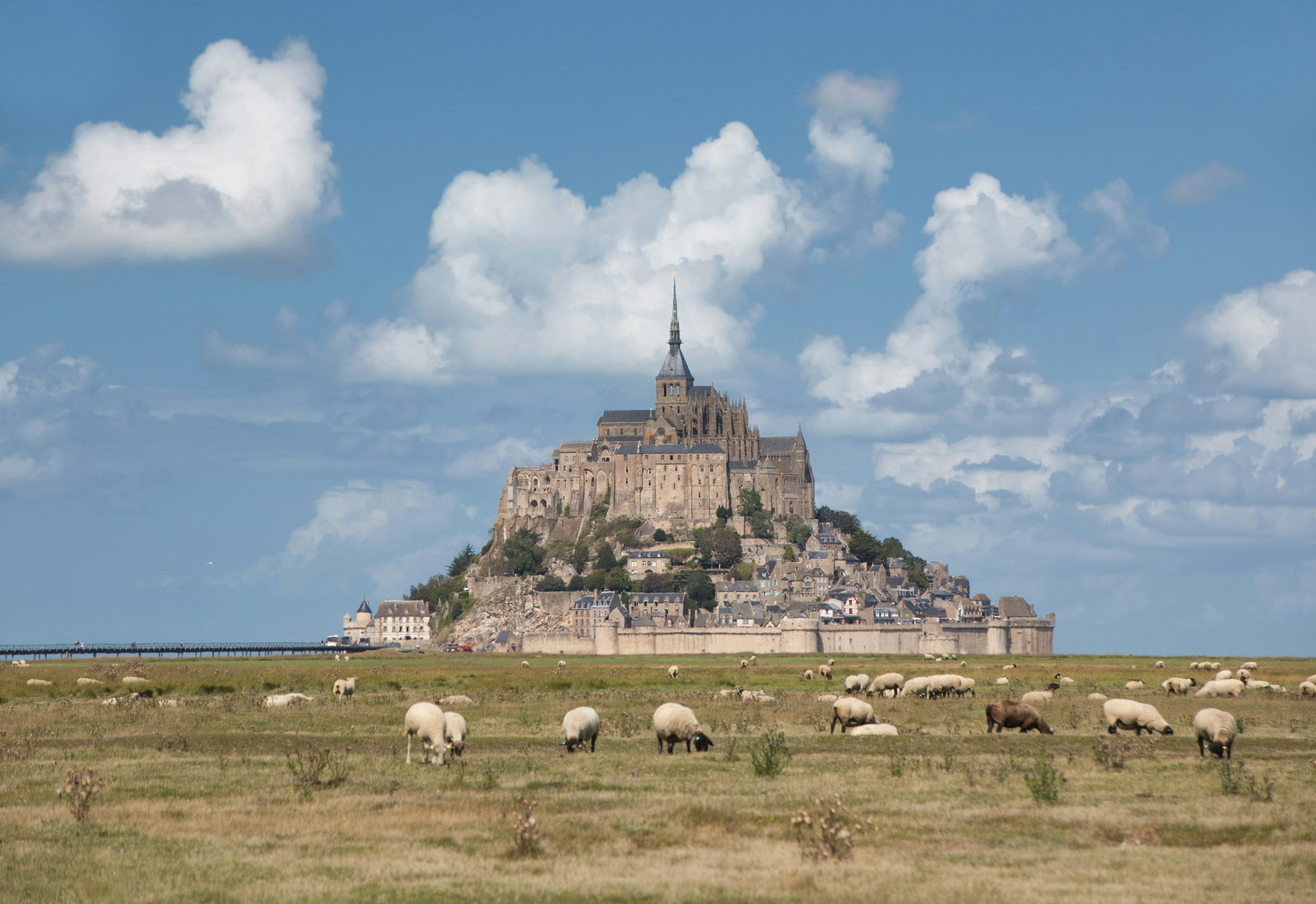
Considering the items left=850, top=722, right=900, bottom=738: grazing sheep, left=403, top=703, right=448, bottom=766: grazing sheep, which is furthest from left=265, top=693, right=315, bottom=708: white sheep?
left=850, top=722, right=900, bottom=738: grazing sheep

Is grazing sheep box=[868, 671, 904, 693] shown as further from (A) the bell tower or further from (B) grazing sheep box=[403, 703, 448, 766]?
(A) the bell tower

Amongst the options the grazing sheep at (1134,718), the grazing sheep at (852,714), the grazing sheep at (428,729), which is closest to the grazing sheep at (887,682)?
the grazing sheep at (852,714)

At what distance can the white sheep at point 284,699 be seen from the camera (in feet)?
128

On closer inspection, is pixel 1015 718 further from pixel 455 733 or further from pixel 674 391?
pixel 674 391

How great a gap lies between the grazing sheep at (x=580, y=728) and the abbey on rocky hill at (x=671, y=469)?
145 metres

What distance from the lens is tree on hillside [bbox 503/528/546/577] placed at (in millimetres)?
164375

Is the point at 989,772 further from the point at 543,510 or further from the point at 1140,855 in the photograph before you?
the point at 543,510

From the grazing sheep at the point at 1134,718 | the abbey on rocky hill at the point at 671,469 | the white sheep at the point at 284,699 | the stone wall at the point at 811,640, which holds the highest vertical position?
the abbey on rocky hill at the point at 671,469

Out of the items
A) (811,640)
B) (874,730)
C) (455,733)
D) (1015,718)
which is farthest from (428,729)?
(811,640)

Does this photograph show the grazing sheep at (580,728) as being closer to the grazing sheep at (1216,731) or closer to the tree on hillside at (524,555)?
the grazing sheep at (1216,731)

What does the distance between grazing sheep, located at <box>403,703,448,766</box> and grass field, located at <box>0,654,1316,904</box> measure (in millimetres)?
602

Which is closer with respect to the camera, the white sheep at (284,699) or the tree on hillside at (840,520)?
the white sheep at (284,699)

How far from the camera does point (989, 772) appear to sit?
2300 cm

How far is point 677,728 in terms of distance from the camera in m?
26.1
